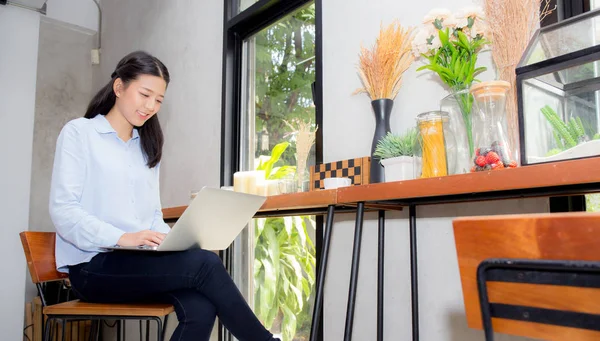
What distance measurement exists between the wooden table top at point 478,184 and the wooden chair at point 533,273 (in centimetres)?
36

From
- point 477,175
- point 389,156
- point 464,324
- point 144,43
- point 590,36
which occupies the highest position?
point 144,43

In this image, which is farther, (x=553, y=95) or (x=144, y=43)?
(x=144, y=43)

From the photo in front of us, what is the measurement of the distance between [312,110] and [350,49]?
0.41 metres

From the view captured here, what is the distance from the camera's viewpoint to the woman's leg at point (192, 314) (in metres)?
1.48

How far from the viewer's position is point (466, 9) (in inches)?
57.9

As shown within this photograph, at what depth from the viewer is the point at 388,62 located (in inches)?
68.7

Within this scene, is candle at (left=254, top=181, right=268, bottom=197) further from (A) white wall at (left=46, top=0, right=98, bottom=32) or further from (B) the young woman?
(A) white wall at (left=46, top=0, right=98, bottom=32)

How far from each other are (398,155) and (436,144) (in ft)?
0.55

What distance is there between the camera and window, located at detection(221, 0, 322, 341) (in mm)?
2318

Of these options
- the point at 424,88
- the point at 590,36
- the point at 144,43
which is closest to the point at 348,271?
the point at 424,88

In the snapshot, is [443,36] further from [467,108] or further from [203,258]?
[203,258]

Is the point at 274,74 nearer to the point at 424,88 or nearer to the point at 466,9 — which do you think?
the point at 424,88

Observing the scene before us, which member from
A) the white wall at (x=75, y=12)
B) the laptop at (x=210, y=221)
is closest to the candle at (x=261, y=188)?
the laptop at (x=210, y=221)

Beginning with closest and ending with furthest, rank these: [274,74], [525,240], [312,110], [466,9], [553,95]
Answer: [525,240], [553,95], [466,9], [312,110], [274,74]
